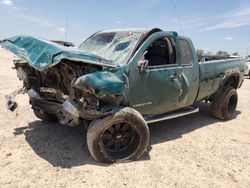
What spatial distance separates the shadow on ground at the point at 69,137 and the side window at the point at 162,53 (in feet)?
4.58

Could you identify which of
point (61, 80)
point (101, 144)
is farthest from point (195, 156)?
point (61, 80)

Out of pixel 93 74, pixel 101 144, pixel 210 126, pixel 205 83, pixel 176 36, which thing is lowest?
pixel 210 126

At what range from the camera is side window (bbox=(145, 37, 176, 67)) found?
18.6 ft

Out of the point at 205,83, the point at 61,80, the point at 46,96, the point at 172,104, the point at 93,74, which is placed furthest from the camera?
the point at 205,83

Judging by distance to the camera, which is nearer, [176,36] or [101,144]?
[101,144]

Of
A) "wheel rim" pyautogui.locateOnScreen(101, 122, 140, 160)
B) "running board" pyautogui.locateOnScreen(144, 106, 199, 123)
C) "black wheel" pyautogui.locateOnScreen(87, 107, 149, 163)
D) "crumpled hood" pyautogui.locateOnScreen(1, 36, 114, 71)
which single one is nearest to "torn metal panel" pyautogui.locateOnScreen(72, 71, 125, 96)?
"crumpled hood" pyautogui.locateOnScreen(1, 36, 114, 71)

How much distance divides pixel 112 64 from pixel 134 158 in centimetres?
144

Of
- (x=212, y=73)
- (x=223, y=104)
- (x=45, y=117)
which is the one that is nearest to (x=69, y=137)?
(x=45, y=117)

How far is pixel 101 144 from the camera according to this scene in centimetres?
433

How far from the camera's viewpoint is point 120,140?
15.0 ft

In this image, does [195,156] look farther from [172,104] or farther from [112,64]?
[112,64]

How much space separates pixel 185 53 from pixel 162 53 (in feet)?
1.49

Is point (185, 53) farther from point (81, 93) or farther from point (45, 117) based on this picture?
point (45, 117)

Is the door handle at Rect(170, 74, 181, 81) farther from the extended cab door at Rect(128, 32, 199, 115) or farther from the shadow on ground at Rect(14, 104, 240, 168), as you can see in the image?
the shadow on ground at Rect(14, 104, 240, 168)
